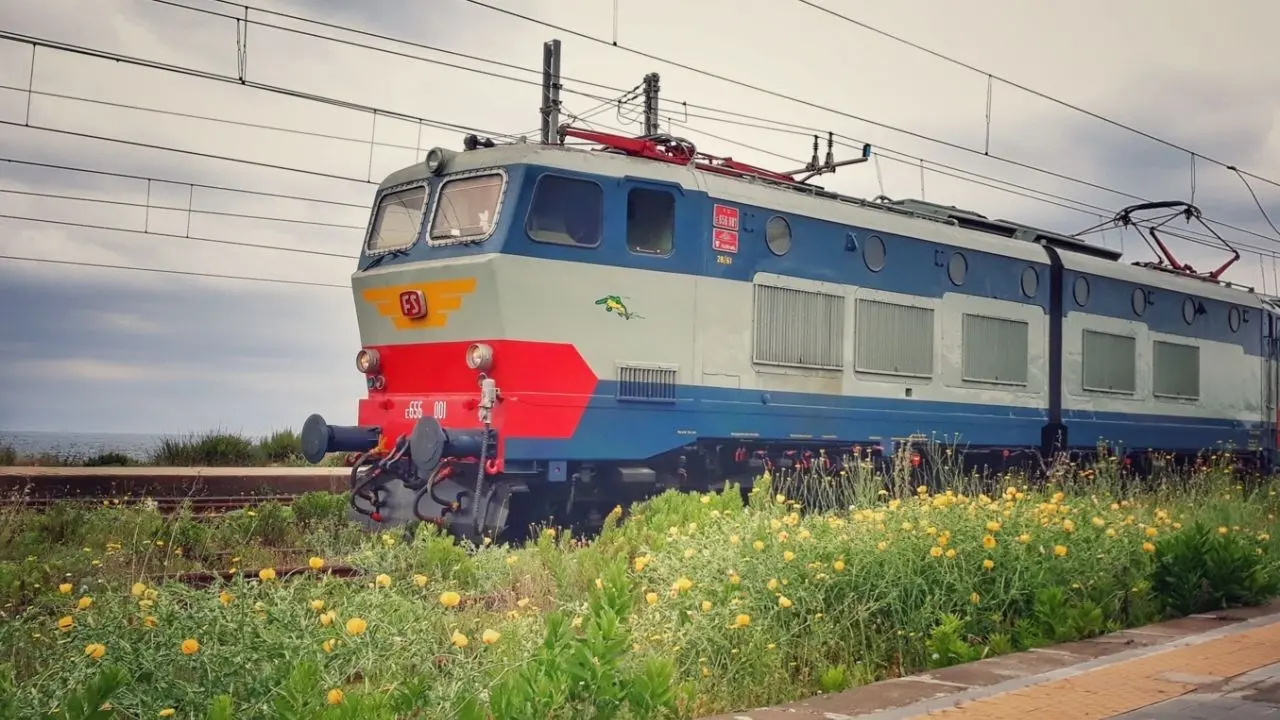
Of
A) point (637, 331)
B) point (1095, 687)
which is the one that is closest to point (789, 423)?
point (637, 331)

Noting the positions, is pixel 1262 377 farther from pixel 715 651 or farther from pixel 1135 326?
pixel 715 651

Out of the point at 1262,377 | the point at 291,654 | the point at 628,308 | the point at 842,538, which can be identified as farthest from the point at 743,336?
the point at 1262,377

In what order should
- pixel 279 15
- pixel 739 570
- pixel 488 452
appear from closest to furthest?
pixel 739 570
pixel 488 452
pixel 279 15

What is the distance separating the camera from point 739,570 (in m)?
6.32

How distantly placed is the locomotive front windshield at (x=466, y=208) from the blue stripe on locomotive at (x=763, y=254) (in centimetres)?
15

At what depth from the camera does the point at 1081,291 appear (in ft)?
53.1

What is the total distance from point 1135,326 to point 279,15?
12.9 m

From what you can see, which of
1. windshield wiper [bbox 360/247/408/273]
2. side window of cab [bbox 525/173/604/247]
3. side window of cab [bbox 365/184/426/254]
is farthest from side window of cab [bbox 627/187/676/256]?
windshield wiper [bbox 360/247/408/273]

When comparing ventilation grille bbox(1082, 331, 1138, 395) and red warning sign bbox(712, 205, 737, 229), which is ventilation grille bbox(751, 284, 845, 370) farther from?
ventilation grille bbox(1082, 331, 1138, 395)

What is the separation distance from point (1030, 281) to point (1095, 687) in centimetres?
1099

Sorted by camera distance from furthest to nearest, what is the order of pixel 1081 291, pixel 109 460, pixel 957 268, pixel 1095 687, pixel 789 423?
1. pixel 109 460
2. pixel 1081 291
3. pixel 957 268
4. pixel 789 423
5. pixel 1095 687

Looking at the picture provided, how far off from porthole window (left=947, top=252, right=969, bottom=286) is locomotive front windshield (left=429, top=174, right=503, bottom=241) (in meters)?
6.33

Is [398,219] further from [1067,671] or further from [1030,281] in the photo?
[1030,281]

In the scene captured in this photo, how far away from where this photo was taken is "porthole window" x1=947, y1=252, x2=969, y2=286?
14026 mm
